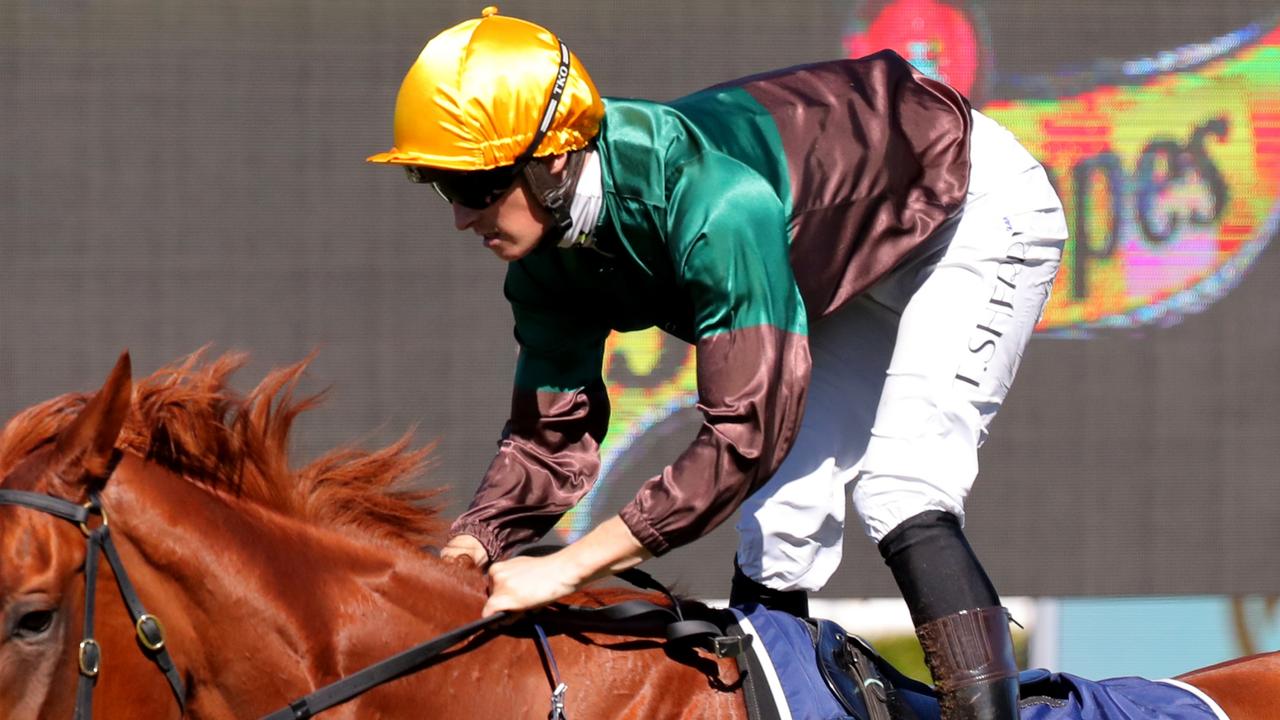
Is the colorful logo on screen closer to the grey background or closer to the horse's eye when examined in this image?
the grey background

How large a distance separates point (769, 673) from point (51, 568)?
830 millimetres

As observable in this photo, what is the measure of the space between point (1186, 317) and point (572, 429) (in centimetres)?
305

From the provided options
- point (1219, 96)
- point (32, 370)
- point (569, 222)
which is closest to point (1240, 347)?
point (1219, 96)

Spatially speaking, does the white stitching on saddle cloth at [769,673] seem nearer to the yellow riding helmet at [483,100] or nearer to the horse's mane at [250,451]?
the horse's mane at [250,451]

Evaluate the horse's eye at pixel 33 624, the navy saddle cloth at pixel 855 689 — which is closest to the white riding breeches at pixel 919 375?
the navy saddle cloth at pixel 855 689

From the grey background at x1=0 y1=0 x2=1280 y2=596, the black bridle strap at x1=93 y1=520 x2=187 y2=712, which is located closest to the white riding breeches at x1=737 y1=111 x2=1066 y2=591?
the black bridle strap at x1=93 y1=520 x2=187 y2=712

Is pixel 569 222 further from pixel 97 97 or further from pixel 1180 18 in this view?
pixel 1180 18

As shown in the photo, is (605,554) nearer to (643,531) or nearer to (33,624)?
(643,531)

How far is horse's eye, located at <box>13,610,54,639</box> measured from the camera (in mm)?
1469

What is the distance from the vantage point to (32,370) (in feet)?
14.1

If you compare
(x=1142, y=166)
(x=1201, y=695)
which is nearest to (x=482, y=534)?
(x=1201, y=695)

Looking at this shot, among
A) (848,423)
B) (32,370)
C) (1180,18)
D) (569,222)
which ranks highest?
(1180,18)

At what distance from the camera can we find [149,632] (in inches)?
59.7

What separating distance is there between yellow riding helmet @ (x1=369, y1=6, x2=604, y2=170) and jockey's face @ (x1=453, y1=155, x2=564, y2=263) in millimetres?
65
